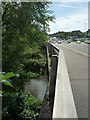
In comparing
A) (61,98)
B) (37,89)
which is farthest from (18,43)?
(37,89)

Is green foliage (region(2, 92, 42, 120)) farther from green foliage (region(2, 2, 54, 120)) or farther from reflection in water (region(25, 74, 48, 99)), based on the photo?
reflection in water (region(25, 74, 48, 99))

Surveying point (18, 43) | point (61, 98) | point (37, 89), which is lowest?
point (37, 89)

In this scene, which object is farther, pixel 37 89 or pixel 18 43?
pixel 37 89

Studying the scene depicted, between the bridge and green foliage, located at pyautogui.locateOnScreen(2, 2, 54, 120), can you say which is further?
green foliage, located at pyautogui.locateOnScreen(2, 2, 54, 120)

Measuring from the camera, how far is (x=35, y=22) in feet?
25.8

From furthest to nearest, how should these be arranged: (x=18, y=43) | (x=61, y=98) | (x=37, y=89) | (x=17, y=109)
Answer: (x=37, y=89), (x=17, y=109), (x=18, y=43), (x=61, y=98)

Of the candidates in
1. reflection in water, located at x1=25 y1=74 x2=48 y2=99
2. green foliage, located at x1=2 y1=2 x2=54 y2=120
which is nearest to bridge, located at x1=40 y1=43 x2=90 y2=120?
green foliage, located at x1=2 y1=2 x2=54 y2=120

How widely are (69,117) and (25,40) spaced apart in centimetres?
567

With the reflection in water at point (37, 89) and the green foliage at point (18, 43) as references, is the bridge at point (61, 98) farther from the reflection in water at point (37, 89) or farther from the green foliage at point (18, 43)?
the reflection in water at point (37, 89)

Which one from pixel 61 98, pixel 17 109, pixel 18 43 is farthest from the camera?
pixel 17 109

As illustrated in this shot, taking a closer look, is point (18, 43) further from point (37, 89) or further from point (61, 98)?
point (37, 89)

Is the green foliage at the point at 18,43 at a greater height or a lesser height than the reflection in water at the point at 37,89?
greater

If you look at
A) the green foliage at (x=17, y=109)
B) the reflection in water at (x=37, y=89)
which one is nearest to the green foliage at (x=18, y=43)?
the green foliage at (x=17, y=109)

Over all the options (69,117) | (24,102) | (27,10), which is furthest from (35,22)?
(69,117)
